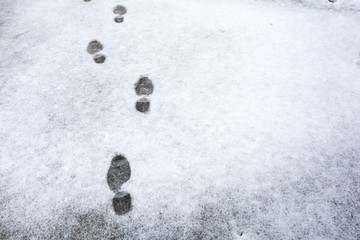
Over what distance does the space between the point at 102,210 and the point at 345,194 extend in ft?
5.27

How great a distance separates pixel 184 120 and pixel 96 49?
3.66ft

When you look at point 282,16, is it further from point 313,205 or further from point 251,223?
point 251,223

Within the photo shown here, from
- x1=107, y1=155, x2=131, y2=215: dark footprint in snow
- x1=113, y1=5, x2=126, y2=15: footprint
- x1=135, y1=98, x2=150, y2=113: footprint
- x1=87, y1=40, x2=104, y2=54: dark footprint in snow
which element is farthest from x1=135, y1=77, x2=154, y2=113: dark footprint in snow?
x1=113, y1=5, x2=126, y2=15: footprint

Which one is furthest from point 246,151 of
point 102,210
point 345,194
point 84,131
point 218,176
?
point 84,131

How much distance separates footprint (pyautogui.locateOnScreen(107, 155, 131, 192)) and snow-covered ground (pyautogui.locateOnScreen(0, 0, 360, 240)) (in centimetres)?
4

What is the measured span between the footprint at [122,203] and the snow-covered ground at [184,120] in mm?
35

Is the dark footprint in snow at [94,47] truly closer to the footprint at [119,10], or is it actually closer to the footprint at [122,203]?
the footprint at [119,10]

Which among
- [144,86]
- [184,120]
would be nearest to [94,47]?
[144,86]

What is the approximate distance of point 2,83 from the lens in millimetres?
1870

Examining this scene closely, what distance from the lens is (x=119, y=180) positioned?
1475mm

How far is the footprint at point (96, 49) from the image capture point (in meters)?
2.00

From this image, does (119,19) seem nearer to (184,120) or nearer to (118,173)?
(184,120)

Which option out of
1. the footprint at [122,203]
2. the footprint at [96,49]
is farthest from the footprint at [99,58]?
the footprint at [122,203]

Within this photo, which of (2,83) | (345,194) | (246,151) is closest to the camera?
(345,194)
